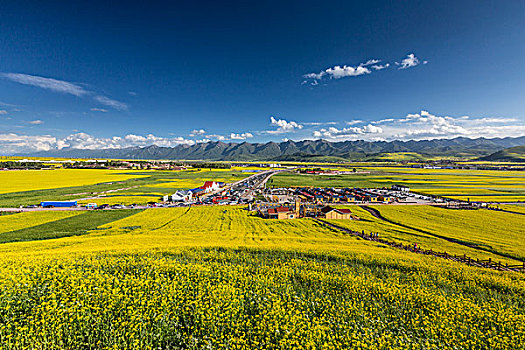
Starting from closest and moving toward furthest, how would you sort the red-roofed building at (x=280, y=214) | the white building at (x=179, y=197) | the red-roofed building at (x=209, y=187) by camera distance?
the red-roofed building at (x=280, y=214) < the white building at (x=179, y=197) < the red-roofed building at (x=209, y=187)

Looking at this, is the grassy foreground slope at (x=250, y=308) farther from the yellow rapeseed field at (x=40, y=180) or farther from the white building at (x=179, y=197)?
the yellow rapeseed field at (x=40, y=180)

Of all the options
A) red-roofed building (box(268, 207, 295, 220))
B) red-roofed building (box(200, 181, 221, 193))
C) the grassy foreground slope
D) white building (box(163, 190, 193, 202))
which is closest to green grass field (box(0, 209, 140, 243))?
white building (box(163, 190, 193, 202))

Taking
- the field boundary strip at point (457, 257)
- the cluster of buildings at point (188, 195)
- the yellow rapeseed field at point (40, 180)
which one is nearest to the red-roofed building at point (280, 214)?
the field boundary strip at point (457, 257)

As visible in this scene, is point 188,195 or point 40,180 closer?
point 188,195

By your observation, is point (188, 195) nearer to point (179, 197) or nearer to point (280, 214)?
point (179, 197)

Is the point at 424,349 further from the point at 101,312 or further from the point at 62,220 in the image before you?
the point at 62,220

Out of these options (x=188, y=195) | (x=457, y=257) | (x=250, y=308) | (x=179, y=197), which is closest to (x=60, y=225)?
(x=179, y=197)

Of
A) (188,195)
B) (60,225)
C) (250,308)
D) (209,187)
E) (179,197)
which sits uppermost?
(250,308)

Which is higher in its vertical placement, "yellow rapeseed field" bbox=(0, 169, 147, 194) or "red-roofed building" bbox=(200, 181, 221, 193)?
"yellow rapeseed field" bbox=(0, 169, 147, 194)

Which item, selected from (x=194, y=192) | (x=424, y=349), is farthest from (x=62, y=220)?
(x=424, y=349)

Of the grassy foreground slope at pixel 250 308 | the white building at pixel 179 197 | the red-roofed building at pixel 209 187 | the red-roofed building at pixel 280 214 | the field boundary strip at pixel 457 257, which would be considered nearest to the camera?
the grassy foreground slope at pixel 250 308

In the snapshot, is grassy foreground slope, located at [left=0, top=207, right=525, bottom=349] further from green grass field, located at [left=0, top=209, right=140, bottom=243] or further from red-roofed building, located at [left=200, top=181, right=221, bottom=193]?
red-roofed building, located at [left=200, top=181, right=221, bottom=193]

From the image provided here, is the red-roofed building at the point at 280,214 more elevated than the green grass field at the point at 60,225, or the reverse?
the green grass field at the point at 60,225
